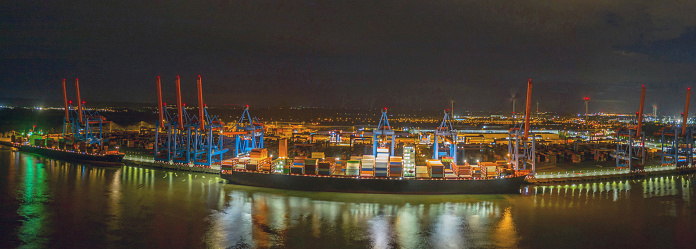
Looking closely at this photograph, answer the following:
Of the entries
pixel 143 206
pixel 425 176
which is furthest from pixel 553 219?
pixel 143 206

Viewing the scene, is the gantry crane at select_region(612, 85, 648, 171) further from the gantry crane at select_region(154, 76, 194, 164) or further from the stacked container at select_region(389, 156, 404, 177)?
the gantry crane at select_region(154, 76, 194, 164)

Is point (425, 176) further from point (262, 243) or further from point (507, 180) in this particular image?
point (262, 243)

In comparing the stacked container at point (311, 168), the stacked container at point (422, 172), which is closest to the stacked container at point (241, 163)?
the stacked container at point (311, 168)

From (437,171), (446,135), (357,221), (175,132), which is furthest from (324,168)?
(175,132)

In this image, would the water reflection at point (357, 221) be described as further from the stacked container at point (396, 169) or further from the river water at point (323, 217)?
the stacked container at point (396, 169)

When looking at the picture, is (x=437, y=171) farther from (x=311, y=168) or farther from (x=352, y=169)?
(x=311, y=168)

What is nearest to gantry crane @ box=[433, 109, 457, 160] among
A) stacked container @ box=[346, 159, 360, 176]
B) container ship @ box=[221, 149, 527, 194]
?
container ship @ box=[221, 149, 527, 194]
